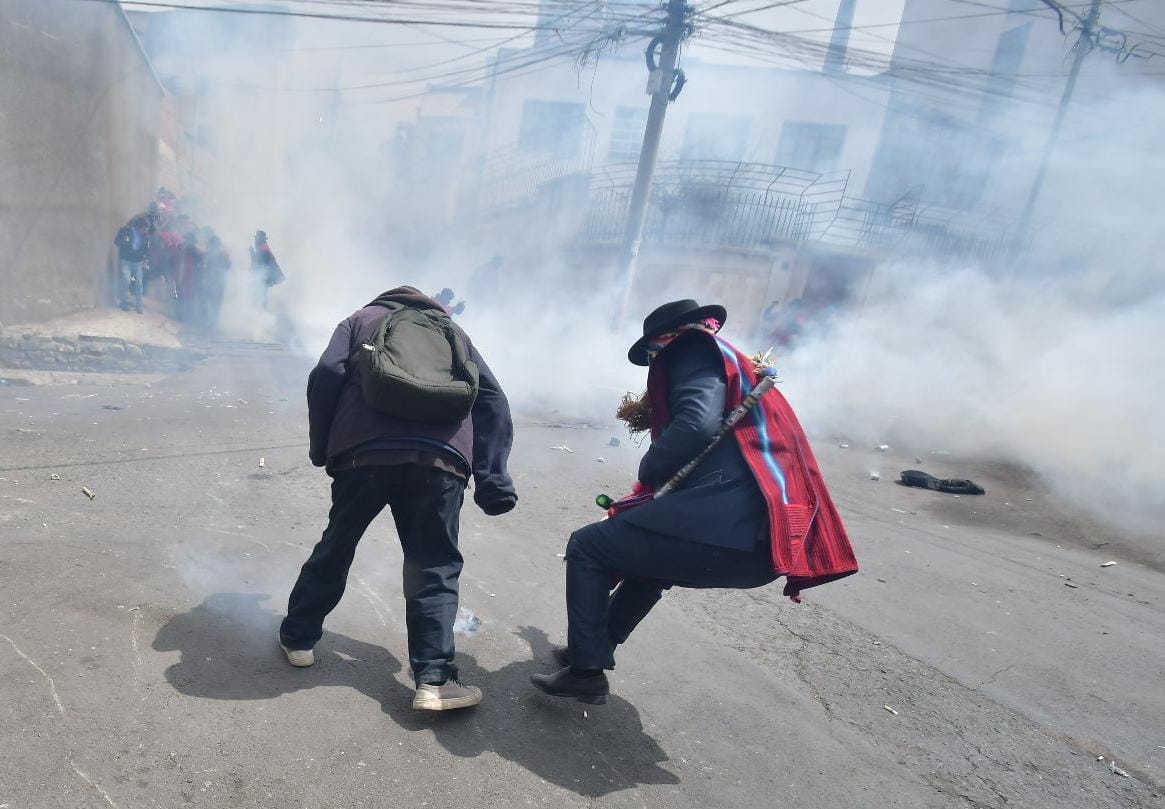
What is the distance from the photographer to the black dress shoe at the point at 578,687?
2584 millimetres

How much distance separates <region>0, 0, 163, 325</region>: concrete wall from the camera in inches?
327

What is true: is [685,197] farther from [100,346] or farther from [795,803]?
[795,803]

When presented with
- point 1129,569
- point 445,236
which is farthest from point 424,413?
point 445,236

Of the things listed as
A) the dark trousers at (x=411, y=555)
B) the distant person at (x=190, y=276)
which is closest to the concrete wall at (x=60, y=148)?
the distant person at (x=190, y=276)

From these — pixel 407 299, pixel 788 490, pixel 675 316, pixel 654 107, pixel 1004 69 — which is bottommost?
pixel 788 490

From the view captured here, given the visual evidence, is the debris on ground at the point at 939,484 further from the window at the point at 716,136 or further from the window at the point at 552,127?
the window at the point at 552,127

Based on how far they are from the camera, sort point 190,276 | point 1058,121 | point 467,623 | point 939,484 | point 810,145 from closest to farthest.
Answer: point 467,623 → point 939,484 → point 190,276 → point 1058,121 → point 810,145

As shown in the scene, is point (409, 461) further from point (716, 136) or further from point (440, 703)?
point (716, 136)

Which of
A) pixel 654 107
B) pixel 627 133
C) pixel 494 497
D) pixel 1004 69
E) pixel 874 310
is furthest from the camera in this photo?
pixel 627 133

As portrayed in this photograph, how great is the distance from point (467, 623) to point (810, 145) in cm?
2183

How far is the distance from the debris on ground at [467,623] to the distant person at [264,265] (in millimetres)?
11612

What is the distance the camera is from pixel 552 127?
2264cm

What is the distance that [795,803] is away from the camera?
2287 mm

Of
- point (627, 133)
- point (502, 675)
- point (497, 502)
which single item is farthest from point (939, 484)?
point (627, 133)
